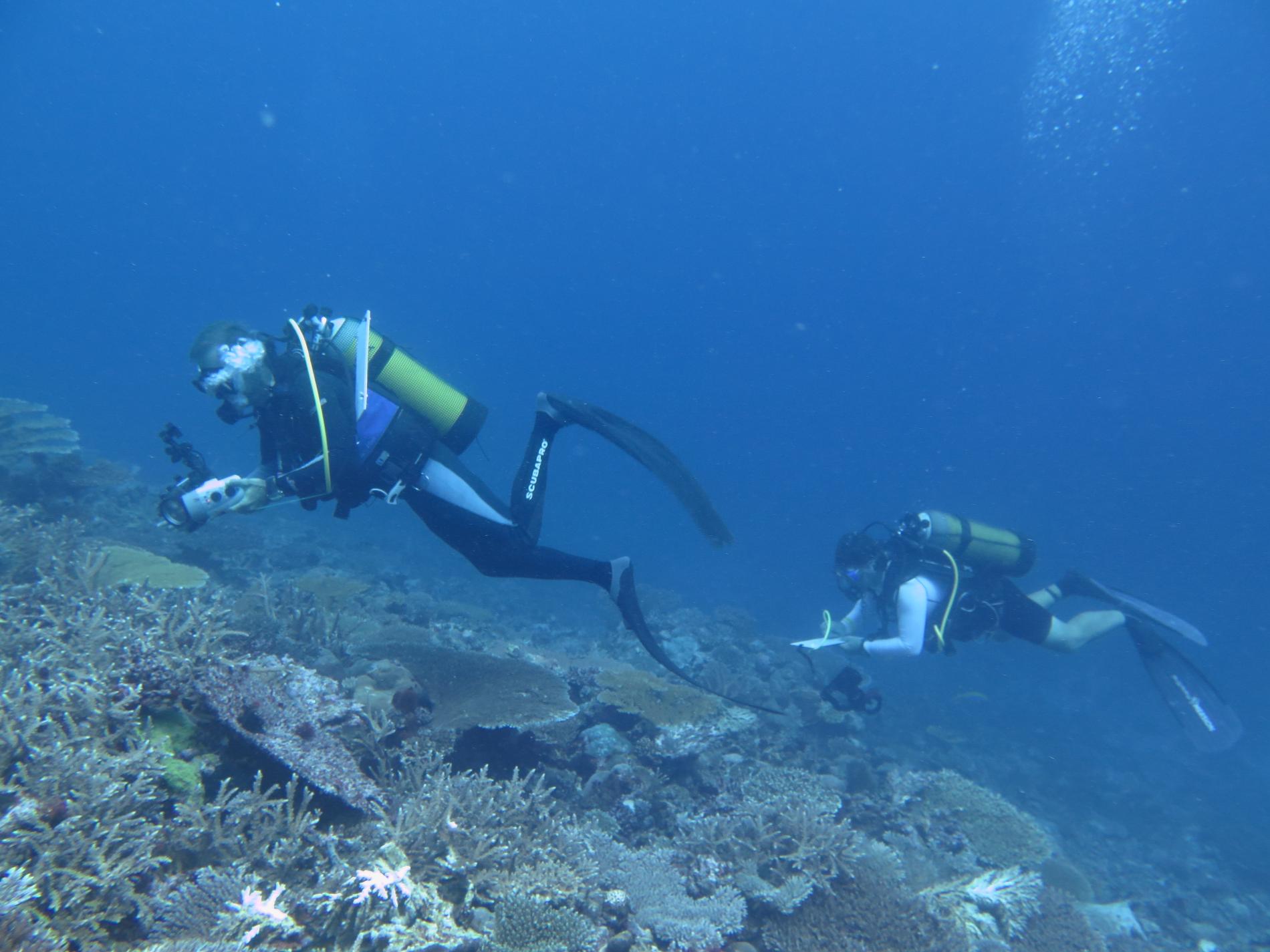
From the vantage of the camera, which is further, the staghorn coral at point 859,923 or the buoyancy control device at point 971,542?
the buoyancy control device at point 971,542

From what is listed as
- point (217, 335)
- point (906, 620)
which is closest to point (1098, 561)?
point (906, 620)

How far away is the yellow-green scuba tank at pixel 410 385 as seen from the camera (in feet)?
17.8

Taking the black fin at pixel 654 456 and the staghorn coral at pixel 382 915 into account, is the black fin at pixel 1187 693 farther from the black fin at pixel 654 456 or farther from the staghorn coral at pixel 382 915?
the staghorn coral at pixel 382 915

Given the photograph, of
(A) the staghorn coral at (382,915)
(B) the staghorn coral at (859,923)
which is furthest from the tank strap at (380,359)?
(B) the staghorn coral at (859,923)

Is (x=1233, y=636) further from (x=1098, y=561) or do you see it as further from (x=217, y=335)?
(x=217, y=335)

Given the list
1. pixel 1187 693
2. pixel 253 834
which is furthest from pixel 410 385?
pixel 1187 693

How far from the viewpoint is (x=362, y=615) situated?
8867 millimetres

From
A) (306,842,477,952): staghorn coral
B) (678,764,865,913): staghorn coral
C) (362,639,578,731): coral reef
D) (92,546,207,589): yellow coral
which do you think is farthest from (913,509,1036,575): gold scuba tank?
(92,546,207,589): yellow coral

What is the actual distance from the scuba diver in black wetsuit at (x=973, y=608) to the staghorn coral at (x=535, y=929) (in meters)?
4.14

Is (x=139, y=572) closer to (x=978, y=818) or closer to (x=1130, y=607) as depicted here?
(x=978, y=818)

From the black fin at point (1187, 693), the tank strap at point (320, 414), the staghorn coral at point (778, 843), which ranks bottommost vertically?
the black fin at point (1187, 693)

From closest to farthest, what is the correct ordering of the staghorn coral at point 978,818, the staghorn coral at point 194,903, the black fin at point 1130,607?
the staghorn coral at point 194,903
the staghorn coral at point 978,818
the black fin at point 1130,607

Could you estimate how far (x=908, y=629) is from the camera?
23.4ft

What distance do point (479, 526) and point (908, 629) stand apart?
501 cm
